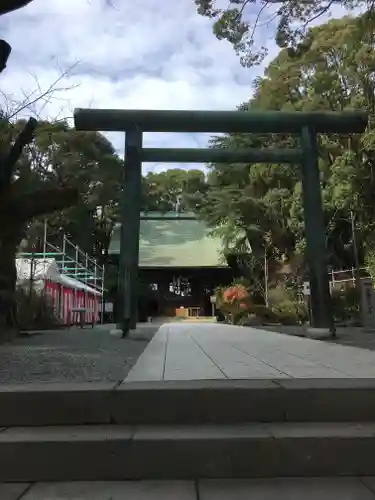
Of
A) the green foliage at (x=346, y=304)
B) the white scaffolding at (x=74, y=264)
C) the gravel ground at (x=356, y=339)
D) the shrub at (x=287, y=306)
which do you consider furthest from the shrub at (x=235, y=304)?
the gravel ground at (x=356, y=339)

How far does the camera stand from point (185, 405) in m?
3.15

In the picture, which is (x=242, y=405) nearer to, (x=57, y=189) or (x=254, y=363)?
(x=254, y=363)

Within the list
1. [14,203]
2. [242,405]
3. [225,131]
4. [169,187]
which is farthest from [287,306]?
[169,187]

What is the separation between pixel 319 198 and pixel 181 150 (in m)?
2.67

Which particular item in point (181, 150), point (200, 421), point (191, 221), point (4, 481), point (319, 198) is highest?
point (191, 221)

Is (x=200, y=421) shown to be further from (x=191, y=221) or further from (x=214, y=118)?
(x=191, y=221)

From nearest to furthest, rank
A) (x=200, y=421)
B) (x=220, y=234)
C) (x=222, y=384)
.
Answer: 1. (x=200, y=421)
2. (x=222, y=384)
3. (x=220, y=234)

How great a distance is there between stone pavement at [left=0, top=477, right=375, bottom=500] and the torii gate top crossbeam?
674 centimetres

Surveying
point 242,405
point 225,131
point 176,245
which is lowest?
point 242,405

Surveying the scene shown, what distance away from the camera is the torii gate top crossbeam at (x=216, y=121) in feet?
28.0

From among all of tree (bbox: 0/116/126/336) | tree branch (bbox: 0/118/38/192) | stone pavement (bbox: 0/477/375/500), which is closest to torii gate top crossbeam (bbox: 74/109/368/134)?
tree branch (bbox: 0/118/38/192)

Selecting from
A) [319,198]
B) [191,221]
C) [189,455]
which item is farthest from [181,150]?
[191,221]

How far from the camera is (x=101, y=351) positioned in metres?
6.40

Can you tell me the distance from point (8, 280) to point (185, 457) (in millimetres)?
6986
